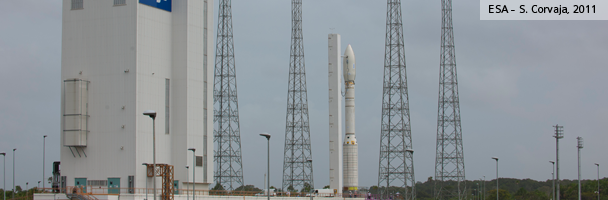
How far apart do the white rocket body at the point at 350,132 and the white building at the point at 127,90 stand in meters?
23.5

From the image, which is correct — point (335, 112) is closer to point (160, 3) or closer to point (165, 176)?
point (160, 3)

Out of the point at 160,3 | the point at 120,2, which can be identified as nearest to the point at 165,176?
the point at 120,2

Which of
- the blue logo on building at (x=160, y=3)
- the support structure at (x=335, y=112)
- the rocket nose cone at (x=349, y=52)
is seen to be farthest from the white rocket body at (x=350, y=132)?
the blue logo on building at (x=160, y=3)

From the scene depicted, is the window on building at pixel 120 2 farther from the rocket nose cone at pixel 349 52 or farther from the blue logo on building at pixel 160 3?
the rocket nose cone at pixel 349 52

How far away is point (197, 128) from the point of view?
53.3 m

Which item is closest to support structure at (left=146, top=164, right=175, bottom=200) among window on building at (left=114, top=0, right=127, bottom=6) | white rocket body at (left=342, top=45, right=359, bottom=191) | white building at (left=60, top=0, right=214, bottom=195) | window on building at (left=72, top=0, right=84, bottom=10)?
white building at (left=60, top=0, right=214, bottom=195)

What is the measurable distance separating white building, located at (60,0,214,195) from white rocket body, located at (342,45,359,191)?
23.5m

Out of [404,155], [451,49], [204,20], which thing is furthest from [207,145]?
[451,49]

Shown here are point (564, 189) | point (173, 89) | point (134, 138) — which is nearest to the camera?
point (134, 138)

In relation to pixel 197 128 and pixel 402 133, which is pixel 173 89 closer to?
pixel 197 128

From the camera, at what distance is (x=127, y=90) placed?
48656 millimetres

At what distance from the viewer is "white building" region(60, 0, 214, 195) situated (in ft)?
159

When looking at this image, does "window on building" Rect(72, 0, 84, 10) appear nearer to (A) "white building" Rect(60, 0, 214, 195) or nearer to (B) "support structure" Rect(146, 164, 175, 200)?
(A) "white building" Rect(60, 0, 214, 195)

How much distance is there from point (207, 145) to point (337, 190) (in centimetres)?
2439
